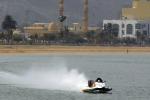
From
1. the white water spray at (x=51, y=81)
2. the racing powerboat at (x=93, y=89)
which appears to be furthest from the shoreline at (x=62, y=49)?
the racing powerboat at (x=93, y=89)

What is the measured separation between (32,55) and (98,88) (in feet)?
286

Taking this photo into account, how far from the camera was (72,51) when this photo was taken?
544ft

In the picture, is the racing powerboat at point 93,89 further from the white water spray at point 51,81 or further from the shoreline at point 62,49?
the shoreline at point 62,49

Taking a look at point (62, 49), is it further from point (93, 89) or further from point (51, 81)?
point (93, 89)

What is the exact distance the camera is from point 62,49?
544ft

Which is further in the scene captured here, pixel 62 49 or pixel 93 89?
pixel 62 49

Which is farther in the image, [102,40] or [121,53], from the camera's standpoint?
[102,40]

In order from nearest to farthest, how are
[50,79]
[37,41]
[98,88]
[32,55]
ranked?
[98,88] < [50,79] < [32,55] < [37,41]

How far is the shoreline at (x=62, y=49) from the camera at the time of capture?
154125 millimetres

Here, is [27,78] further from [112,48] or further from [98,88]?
[112,48]

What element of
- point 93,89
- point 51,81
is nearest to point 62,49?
point 51,81

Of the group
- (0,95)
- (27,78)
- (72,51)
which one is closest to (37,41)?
(72,51)

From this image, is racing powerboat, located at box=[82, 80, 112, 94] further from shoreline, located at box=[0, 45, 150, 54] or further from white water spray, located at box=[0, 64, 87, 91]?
shoreline, located at box=[0, 45, 150, 54]

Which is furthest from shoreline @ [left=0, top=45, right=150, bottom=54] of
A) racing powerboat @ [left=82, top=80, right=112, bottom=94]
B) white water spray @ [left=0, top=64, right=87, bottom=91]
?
racing powerboat @ [left=82, top=80, right=112, bottom=94]
